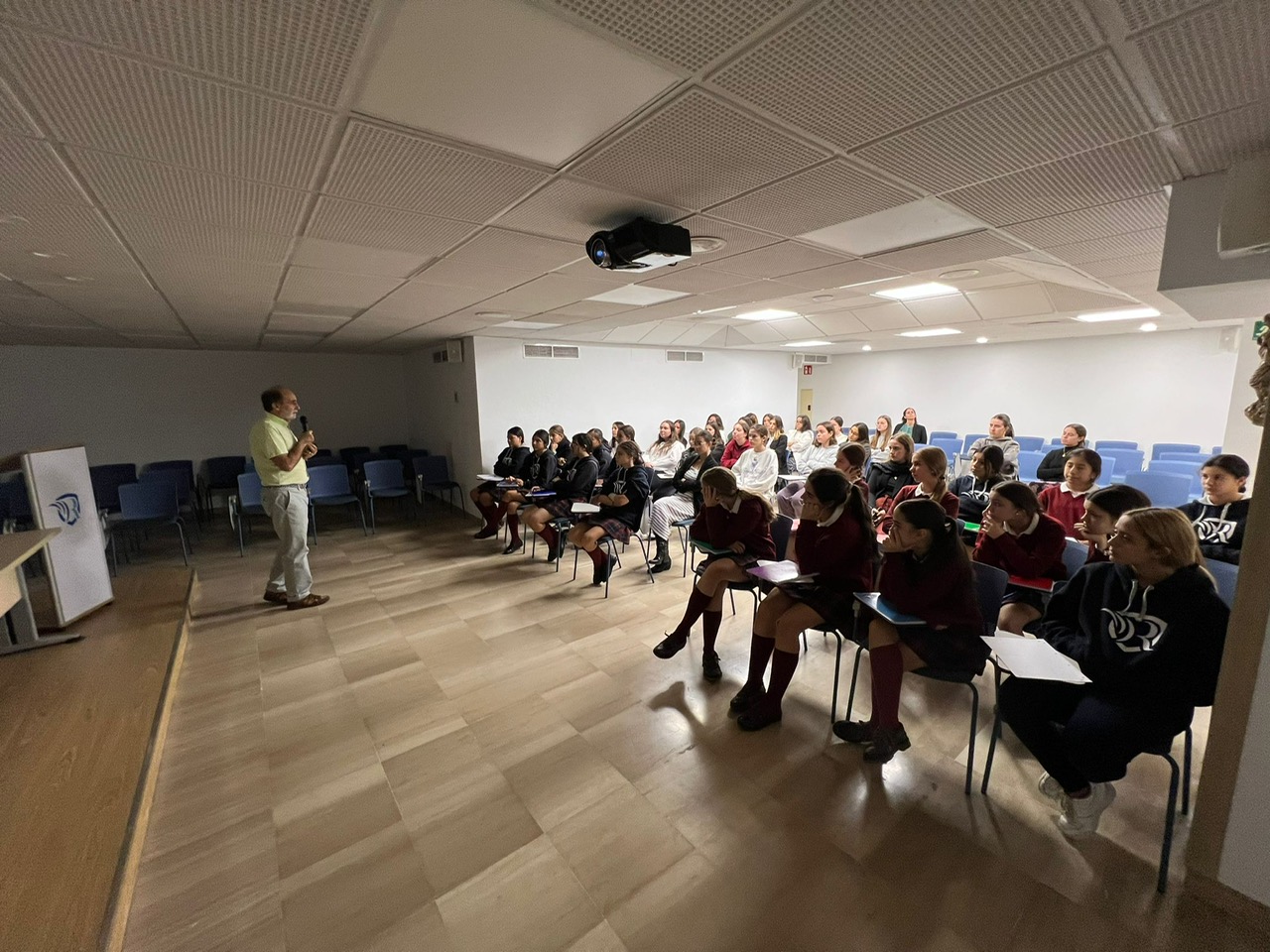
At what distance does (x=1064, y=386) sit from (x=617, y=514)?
8584 mm

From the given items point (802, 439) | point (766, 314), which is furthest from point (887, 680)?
point (802, 439)

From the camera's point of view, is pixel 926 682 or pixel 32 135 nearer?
pixel 32 135

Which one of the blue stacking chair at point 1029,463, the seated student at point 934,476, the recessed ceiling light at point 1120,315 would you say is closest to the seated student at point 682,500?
the seated student at point 934,476

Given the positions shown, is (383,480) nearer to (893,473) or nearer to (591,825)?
(591,825)

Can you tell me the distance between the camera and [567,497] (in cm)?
558

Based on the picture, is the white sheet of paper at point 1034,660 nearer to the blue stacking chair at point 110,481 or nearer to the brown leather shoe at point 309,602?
the brown leather shoe at point 309,602

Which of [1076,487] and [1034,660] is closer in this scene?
[1034,660]

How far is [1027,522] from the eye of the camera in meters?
2.83

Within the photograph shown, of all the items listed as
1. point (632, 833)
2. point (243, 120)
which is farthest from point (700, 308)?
point (632, 833)

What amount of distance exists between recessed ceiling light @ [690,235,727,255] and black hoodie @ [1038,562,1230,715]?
2396mm

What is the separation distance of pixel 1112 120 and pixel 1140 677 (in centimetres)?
191

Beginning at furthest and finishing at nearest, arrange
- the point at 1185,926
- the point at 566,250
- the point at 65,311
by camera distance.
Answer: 1. the point at 65,311
2. the point at 566,250
3. the point at 1185,926

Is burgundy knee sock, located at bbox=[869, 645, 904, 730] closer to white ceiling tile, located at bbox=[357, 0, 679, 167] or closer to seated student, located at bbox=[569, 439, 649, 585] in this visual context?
white ceiling tile, located at bbox=[357, 0, 679, 167]

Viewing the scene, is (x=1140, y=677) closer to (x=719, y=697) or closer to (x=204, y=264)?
(x=719, y=697)
